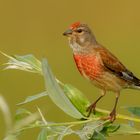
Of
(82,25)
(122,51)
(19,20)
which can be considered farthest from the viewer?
(19,20)

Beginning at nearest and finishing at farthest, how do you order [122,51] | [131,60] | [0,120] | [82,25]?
[82,25]
[0,120]
[131,60]
[122,51]

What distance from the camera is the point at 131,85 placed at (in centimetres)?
423

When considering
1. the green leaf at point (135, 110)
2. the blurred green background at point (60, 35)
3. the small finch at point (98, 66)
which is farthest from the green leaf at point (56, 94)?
the blurred green background at point (60, 35)

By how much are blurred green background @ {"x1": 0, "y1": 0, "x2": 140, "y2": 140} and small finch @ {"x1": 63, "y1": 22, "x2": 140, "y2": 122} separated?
384cm

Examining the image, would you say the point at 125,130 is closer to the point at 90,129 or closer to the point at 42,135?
the point at 90,129

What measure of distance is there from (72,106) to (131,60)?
7.47 meters

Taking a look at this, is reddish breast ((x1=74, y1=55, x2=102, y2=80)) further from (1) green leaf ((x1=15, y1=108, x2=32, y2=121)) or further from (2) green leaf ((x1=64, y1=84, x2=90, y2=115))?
(1) green leaf ((x1=15, y1=108, x2=32, y2=121))

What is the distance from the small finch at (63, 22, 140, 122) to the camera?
426cm

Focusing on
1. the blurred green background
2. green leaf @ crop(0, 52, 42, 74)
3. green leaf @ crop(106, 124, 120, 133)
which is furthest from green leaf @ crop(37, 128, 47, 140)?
the blurred green background

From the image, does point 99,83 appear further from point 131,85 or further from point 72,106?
point 72,106

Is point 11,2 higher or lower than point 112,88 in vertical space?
higher

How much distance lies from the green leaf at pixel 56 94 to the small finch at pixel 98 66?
58.1 inches

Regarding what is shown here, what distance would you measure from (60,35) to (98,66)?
7642mm

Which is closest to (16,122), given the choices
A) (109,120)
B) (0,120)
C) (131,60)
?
(109,120)
